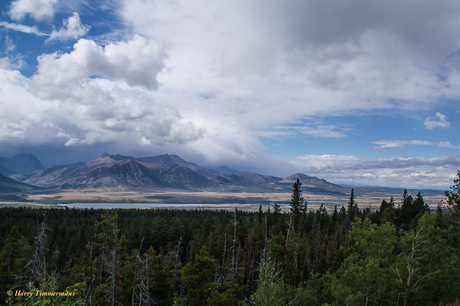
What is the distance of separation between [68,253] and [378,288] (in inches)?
3142

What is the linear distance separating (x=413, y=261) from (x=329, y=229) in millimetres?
74023

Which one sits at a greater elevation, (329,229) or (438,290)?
(438,290)

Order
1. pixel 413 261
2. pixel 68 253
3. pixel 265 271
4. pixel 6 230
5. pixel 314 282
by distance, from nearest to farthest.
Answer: pixel 265 271 < pixel 413 261 < pixel 314 282 < pixel 68 253 < pixel 6 230

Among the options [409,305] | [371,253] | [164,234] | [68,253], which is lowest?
[68,253]

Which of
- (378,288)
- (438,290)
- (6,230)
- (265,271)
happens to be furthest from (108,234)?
(6,230)

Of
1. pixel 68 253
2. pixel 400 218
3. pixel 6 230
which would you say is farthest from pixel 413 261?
pixel 6 230

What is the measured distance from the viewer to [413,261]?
25.5 meters

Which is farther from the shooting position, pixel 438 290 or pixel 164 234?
pixel 164 234

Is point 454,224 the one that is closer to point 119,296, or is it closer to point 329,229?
point 119,296

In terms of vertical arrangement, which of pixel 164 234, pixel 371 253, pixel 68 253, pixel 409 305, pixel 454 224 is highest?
pixel 454 224

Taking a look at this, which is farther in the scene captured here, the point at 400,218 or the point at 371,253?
the point at 400,218

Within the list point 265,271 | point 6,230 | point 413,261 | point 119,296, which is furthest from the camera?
point 6,230

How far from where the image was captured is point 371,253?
3027cm

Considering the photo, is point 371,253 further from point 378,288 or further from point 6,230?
point 6,230
